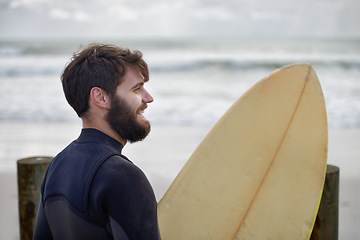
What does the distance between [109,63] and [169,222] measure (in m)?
0.98

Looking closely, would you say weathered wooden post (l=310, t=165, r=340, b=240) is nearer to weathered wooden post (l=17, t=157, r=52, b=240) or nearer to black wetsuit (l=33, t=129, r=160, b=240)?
black wetsuit (l=33, t=129, r=160, b=240)

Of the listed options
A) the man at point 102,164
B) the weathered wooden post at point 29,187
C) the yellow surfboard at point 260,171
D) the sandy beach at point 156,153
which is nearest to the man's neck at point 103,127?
the man at point 102,164

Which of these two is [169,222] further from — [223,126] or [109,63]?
[109,63]

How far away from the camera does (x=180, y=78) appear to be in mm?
14039

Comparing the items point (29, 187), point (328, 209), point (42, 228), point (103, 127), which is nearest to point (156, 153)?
point (29, 187)

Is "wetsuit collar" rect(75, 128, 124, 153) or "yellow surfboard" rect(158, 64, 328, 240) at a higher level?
"wetsuit collar" rect(75, 128, 124, 153)

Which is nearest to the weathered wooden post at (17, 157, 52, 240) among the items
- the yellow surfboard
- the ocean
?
the yellow surfboard

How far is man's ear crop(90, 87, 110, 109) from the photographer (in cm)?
121

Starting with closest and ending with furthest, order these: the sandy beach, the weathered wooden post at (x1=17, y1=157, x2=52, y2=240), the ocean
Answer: the weathered wooden post at (x1=17, y1=157, x2=52, y2=240) → the sandy beach → the ocean

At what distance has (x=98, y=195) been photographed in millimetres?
1065

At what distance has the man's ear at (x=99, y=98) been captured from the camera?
1205 mm

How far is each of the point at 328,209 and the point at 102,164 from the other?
137cm

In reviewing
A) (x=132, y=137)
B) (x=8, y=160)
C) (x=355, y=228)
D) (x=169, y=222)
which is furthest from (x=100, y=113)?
(x=8, y=160)

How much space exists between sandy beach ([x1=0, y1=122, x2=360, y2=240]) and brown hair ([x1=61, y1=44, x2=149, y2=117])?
7.16 feet
